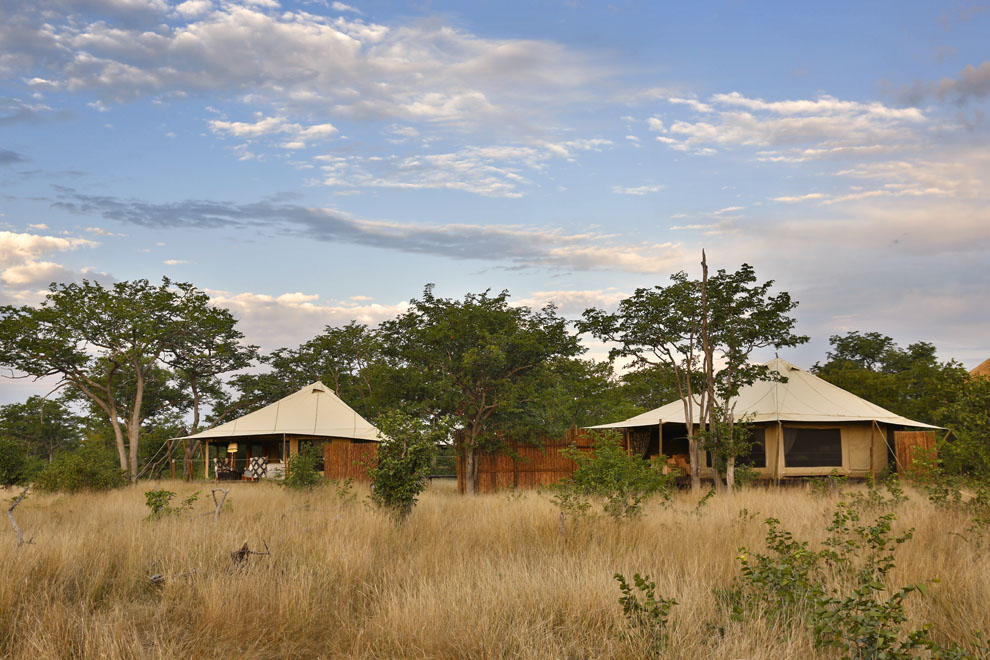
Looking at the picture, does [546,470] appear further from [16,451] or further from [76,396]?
[76,396]

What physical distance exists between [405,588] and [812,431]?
21372mm

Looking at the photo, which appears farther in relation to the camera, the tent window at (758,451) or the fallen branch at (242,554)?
the tent window at (758,451)

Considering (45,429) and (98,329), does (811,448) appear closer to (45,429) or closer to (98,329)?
(98,329)

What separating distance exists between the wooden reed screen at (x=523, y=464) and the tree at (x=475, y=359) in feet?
1.80

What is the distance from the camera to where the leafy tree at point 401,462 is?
1193 centimetres

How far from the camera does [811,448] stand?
2522cm

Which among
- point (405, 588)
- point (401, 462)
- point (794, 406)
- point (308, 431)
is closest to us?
point (405, 588)

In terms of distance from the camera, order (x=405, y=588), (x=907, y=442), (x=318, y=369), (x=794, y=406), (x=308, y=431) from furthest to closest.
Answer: (x=318, y=369)
(x=308, y=431)
(x=794, y=406)
(x=907, y=442)
(x=405, y=588)

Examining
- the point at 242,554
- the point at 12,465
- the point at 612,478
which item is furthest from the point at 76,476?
the point at 242,554

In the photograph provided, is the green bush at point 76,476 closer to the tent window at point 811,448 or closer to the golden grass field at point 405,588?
the golden grass field at point 405,588

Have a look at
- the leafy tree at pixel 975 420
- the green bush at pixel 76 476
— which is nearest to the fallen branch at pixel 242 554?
the leafy tree at pixel 975 420

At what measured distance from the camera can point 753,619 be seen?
6023mm

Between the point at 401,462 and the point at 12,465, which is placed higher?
the point at 401,462

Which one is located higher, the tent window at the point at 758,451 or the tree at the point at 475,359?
the tree at the point at 475,359
